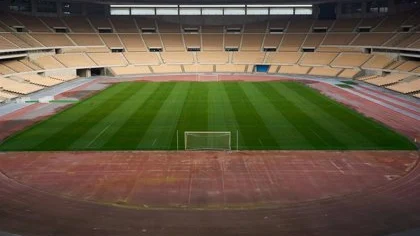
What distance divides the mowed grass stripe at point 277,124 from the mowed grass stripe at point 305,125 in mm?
330

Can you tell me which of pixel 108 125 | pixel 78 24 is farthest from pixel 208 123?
pixel 78 24

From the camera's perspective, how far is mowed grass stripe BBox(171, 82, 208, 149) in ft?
93.0

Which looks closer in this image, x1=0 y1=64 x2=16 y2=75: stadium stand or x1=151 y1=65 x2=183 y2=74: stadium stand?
x1=0 y1=64 x2=16 y2=75: stadium stand

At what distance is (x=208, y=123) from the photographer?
2992 cm

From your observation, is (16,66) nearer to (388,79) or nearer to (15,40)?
(15,40)

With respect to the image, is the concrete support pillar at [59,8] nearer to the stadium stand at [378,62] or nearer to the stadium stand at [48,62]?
the stadium stand at [48,62]

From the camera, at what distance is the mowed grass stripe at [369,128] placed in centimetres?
2495

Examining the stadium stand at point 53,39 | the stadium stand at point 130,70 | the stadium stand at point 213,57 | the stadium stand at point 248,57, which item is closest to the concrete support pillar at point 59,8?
the stadium stand at point 53,39

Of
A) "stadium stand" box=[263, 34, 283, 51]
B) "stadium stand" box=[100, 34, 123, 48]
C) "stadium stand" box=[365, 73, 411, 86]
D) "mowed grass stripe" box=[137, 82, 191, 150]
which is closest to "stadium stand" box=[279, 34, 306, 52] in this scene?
"stadium stand" box=[263, 34, 283, 51]

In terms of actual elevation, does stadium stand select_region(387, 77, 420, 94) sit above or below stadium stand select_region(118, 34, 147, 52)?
below

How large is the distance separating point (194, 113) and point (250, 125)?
570 cm

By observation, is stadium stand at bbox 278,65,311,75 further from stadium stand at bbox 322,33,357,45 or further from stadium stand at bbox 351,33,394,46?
stadium stand at bbox 351,33,394,46

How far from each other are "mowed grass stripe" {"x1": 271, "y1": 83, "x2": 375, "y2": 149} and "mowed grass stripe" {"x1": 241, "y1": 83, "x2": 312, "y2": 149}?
2.27m

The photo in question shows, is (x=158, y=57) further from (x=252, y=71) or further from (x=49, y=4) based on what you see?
(x=49, y=4)
